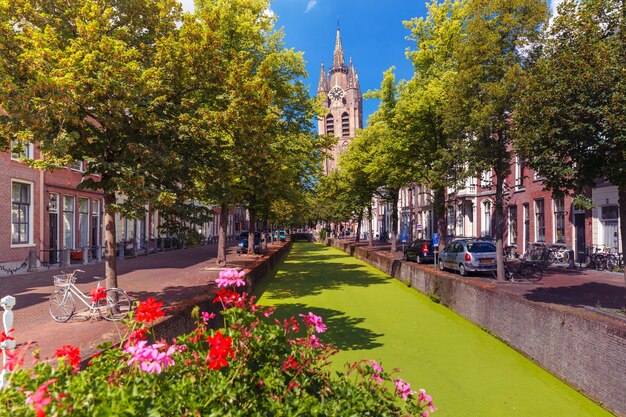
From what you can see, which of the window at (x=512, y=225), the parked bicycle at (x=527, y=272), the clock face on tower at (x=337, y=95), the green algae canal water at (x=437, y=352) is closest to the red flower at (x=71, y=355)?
the green algae canal water at (x=437, y=352)

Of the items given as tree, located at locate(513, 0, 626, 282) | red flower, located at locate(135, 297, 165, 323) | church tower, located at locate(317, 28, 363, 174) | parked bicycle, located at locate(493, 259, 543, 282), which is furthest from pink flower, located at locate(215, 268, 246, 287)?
church tower, located at locate(317, 28, 363, 174)

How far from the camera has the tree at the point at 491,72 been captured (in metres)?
12.7

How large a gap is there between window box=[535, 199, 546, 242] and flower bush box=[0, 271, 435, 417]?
27.1 meters

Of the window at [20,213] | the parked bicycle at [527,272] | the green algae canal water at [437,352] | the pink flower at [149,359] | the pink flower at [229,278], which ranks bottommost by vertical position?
the green algae canal water at [437,352]

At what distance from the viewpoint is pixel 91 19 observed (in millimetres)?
8039

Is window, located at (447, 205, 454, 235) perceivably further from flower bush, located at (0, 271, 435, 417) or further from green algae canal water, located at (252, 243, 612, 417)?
flower bush, located at (0, 271, 435, 417)

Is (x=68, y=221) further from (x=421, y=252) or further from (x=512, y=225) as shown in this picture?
(x=512, y=225)

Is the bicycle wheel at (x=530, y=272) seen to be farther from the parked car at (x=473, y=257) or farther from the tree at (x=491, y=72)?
the tree at (x=491, y=72)

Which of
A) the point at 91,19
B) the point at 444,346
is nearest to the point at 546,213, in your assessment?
the point at 444,346

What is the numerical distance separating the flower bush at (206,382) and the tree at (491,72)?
1120 centimetres

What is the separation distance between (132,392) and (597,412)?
6.77 m

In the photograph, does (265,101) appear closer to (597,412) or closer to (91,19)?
(91,19)

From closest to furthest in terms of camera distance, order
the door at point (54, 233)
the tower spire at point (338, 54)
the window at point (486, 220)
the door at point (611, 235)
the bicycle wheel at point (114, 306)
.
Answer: the bicycle wheel at point (114, 306) → the door at point (611, 235) → the door at point (54, 233) → the window at point (486, 220) → the tower spire at point (338, 54)

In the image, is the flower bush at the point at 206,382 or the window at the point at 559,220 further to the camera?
the window at the point at 559,220
